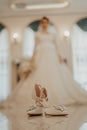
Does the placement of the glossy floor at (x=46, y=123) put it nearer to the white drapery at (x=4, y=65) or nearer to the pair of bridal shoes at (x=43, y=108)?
the pair of bridal shoes at (x=43, y=108)

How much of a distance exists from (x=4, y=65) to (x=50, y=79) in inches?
107

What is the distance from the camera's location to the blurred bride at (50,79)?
12.7 feet

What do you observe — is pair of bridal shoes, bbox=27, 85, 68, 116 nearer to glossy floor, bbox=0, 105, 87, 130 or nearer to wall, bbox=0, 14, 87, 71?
glossy floor, bbox=0, 105, 87, 130

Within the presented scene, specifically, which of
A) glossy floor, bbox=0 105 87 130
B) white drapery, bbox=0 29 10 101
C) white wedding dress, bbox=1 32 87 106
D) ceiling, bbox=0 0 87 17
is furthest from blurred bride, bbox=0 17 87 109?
white drapery, bbox=0 29 10 101

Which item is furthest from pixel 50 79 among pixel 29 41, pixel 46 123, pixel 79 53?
pixel 29 41

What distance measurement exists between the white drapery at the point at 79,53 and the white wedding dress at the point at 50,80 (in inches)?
77.2

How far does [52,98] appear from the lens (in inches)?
151

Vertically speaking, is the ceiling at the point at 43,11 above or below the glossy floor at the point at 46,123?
above

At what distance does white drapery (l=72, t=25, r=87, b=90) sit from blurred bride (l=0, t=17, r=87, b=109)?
6.34 ft

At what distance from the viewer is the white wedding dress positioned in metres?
3.86

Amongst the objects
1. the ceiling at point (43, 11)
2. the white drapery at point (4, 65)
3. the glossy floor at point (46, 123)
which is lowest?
the glossy floor at point (46, 123)

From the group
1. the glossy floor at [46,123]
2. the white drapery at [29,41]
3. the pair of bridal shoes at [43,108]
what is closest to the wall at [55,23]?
the white drapery at [29,41]

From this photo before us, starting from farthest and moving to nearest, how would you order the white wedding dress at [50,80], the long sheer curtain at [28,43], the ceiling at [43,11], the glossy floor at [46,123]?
the long sheer curtain at [28,43]
the ceiling at [43,11]
the white wedding dress at [50,80]
the glossy floor at [46,123]

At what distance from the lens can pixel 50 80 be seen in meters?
4.11
